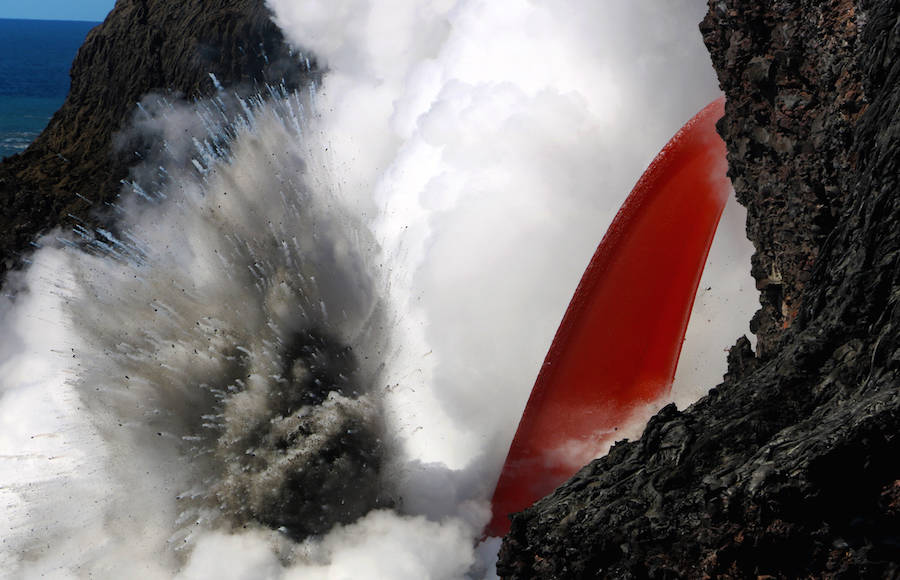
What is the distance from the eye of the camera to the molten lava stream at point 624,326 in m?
25.0

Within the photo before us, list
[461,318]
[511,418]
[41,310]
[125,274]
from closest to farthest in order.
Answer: [511,418] < [461,318] < [125,274] < [41,310]

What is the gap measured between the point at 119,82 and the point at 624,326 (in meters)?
46.2

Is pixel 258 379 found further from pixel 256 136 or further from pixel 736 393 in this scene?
pixel 736 393

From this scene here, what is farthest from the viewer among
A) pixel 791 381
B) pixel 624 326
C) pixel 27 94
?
pixel 27 94

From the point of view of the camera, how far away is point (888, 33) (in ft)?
40.3

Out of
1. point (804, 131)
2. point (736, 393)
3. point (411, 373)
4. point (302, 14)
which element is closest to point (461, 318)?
point (411, 373)

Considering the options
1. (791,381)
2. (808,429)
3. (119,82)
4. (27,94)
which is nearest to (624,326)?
(791,381)

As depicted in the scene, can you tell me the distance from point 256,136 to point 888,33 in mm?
39148

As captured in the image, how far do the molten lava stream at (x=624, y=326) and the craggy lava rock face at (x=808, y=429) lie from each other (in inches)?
314

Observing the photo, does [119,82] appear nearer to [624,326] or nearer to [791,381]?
[624,326]

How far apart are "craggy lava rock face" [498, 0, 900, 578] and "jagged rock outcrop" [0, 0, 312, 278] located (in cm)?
4073


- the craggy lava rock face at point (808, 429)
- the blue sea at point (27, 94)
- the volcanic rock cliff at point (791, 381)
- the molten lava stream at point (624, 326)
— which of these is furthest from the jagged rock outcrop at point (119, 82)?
the craggy lava rock face at point (808, 429)

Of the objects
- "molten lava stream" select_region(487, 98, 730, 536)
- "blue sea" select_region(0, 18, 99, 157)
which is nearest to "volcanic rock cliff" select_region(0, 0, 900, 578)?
"molten lava stream" select_region(487, 98, 730, 536)

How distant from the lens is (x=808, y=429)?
32.7ft
